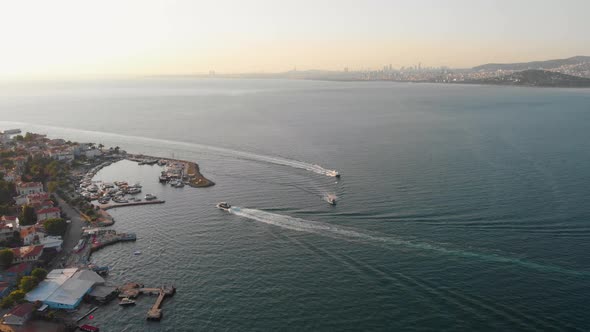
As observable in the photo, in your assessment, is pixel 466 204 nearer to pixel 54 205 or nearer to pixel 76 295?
pixel 76 295

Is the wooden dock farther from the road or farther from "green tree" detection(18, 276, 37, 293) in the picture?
the road

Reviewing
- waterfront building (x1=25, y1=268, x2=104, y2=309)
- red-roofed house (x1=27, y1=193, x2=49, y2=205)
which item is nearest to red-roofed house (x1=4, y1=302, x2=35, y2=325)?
waterfront building (x1=25, y1=268, x2=104, y2=309)

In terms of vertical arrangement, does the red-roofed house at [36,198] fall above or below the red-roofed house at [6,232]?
above

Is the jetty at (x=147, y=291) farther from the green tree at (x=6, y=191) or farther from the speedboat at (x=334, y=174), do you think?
the speedboat at (x=334, y=174)

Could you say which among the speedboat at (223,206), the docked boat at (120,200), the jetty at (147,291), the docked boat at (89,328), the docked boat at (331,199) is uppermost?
the docked boat at (331,199)

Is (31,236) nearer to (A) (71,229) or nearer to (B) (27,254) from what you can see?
(B) (27,254)

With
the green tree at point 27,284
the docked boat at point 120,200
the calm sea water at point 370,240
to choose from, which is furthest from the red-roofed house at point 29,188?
the green tree at point 27,284
